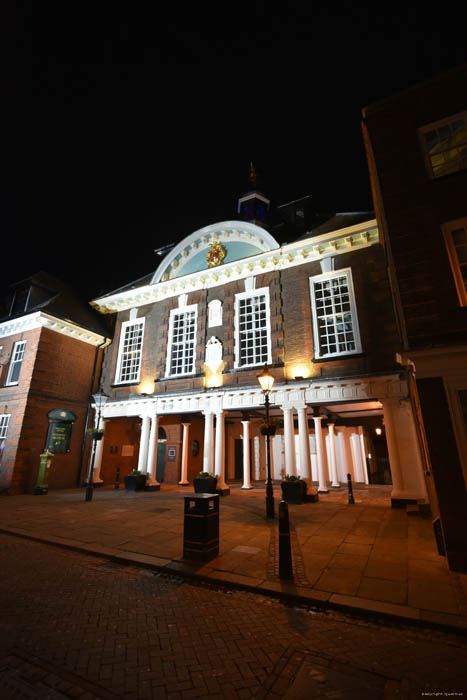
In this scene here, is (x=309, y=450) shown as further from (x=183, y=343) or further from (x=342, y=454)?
(x=183, y=343)

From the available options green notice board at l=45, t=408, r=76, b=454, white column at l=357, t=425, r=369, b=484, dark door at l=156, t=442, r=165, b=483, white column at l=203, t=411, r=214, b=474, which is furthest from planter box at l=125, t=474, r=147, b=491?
white column at l=357, t=425, r=369, b=484

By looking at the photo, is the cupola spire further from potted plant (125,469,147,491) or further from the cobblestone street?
the cobblestone street

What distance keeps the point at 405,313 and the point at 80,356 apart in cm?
1730

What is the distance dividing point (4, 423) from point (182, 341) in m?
9.82

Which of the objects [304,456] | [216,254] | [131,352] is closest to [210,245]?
[216,254]

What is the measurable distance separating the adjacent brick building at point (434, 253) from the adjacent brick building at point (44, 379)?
1643 centimetres

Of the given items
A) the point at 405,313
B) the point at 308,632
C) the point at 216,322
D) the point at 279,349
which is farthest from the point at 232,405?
the point at 308,632

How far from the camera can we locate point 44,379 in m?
16.3

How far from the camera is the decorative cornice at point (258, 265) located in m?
13.4

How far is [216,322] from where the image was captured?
16141 mm

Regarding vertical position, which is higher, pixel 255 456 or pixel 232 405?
pixel 232 405

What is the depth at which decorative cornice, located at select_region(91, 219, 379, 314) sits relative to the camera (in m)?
13.4

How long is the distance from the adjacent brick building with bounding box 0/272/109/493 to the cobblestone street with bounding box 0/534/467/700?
12.6 metres

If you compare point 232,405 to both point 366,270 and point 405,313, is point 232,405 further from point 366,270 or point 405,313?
point 405,313
